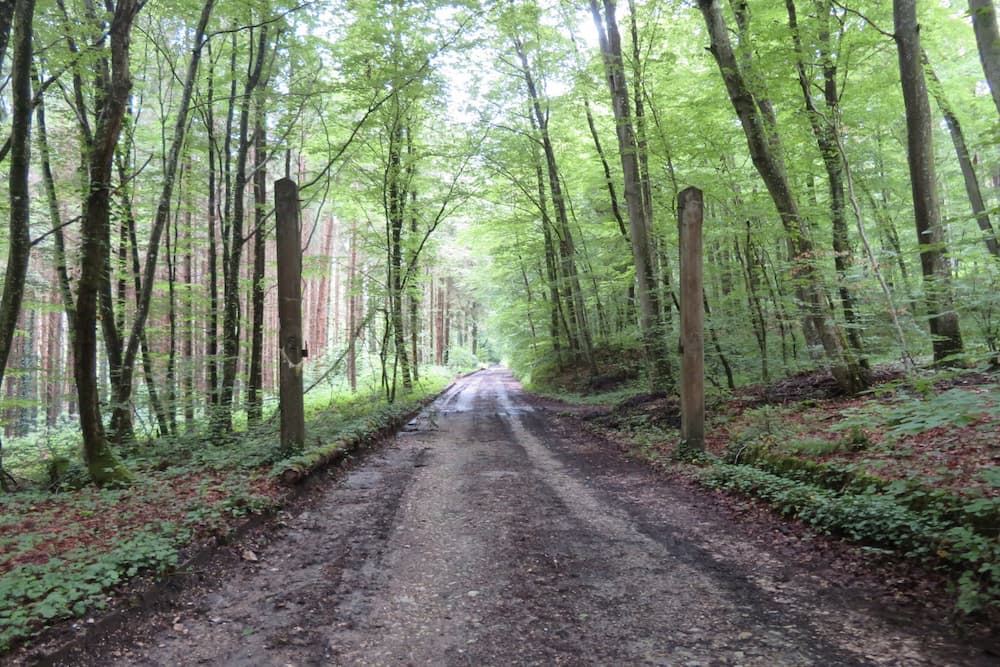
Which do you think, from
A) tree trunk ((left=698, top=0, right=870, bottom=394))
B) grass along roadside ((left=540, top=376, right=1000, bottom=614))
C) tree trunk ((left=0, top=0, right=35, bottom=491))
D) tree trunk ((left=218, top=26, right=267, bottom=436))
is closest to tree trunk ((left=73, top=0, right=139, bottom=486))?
tree trunk ((left=0, top=0, right=35, bottom=491))

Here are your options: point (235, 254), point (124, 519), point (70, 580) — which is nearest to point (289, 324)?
point (124, 519)

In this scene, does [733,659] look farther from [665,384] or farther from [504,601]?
[665,384]

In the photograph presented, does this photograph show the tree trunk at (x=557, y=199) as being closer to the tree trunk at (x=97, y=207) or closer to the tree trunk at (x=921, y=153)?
the tree trunk at (x=921, y=153)

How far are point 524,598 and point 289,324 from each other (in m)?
5.18

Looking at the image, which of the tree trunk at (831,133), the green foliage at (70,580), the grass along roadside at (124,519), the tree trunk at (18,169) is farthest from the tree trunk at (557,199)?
the green foliage at (70,580)

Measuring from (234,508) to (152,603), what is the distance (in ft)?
5.24

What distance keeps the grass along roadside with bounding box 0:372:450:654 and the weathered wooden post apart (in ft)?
1.27

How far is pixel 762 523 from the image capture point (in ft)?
15.5

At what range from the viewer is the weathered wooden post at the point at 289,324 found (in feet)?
23.3

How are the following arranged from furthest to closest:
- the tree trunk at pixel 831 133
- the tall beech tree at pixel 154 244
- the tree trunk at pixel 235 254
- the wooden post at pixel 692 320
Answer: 1. the tree trunk at pixel 235 254
2. the tree trunk at pixel 831 133
3. the tall beech tree at pixel 154 244
4. the wooden post at pixel 692 320

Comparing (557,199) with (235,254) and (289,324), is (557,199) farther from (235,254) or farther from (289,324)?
(289,324)

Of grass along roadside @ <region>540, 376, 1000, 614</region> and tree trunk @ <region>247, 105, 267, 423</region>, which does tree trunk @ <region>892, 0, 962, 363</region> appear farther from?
tree trunk @ <region>247, 105, 267, 423</region>

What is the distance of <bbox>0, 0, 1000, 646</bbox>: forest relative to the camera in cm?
604

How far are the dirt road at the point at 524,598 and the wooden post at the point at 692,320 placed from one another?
166cm
